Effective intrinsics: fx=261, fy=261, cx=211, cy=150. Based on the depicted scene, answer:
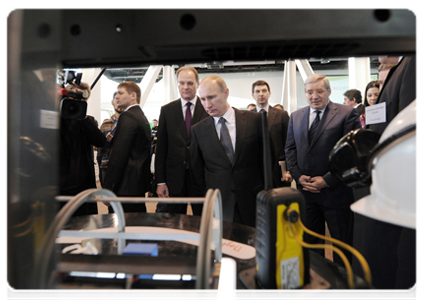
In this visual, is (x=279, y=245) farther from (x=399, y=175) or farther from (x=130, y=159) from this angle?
(x=130, y=159)

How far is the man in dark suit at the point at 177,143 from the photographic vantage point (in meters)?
2.06

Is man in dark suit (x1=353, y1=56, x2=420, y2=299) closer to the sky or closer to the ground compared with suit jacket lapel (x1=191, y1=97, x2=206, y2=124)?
closer to the ground

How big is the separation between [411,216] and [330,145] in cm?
160

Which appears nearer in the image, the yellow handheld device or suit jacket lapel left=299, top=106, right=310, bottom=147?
the yellow handheld device

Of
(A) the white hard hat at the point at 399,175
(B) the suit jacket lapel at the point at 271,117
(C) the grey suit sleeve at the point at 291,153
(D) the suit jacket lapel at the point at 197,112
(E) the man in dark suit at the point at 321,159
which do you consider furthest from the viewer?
(B) the suit jacket lapel at the point at 271,117

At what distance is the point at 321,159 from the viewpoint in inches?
72.4

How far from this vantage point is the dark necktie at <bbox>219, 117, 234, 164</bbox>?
1720mm

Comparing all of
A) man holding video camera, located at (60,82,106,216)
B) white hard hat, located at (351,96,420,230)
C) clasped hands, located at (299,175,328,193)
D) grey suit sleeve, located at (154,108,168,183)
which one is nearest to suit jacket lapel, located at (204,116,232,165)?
grey suit sleeve, located at (154,108,168,183)

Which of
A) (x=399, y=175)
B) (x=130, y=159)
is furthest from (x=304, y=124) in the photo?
(x=399, y=175)

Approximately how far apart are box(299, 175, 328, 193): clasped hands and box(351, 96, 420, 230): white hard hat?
1.52 metres

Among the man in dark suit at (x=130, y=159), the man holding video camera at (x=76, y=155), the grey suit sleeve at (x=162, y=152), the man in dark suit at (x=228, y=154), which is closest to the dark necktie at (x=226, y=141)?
the man in dark suit at (x=228, y=154)

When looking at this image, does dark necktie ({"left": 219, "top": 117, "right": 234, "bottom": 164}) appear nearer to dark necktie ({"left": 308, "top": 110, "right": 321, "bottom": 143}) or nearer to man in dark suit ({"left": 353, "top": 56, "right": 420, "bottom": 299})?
dark necktie ({"left": 308, "top": 110, "right": 321, "bottom": 143})

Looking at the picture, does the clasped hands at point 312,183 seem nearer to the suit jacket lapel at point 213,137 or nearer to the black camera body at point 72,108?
the suit jacket lapel at point 213,137
